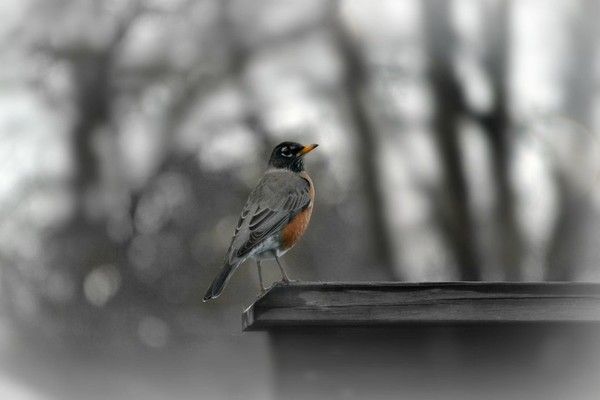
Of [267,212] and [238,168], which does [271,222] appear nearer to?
[267,212]

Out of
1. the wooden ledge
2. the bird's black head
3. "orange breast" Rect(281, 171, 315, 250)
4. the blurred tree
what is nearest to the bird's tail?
"orange breast" Rect(281, 171, 315, 250)

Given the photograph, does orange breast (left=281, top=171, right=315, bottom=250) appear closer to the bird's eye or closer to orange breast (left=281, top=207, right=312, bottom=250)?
orange breast (left=281, top=207, right=312, bottom=250)

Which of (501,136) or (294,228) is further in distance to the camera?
(501,136)

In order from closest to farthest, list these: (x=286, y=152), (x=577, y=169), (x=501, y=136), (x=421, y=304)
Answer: (x=421, y=304) < (x=286, y=152) < (x=577, y=169) < (x=501, y=136)

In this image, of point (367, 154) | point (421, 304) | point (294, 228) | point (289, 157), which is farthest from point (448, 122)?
point (421, 304)

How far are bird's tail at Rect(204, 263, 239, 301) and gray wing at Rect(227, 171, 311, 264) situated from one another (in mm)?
49

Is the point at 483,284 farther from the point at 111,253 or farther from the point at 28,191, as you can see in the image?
the point at 28,191

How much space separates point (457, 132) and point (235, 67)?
1.99m

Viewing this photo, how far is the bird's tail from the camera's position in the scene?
3607mm

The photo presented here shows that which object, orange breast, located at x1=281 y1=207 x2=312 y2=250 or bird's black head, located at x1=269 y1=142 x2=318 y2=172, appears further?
bird's black head, located at x1=269 y1=142 x2=318 y2=172

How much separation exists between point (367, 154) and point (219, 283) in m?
4.82

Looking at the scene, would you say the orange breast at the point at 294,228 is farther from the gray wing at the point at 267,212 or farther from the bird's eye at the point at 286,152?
the bird's eye at the point at 286,152

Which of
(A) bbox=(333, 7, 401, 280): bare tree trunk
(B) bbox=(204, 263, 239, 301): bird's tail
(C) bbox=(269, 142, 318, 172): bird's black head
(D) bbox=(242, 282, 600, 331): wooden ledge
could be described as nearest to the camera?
(D) bbox=(242, 282, 600, 331): wooden ledge

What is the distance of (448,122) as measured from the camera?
Result: 850 cm
